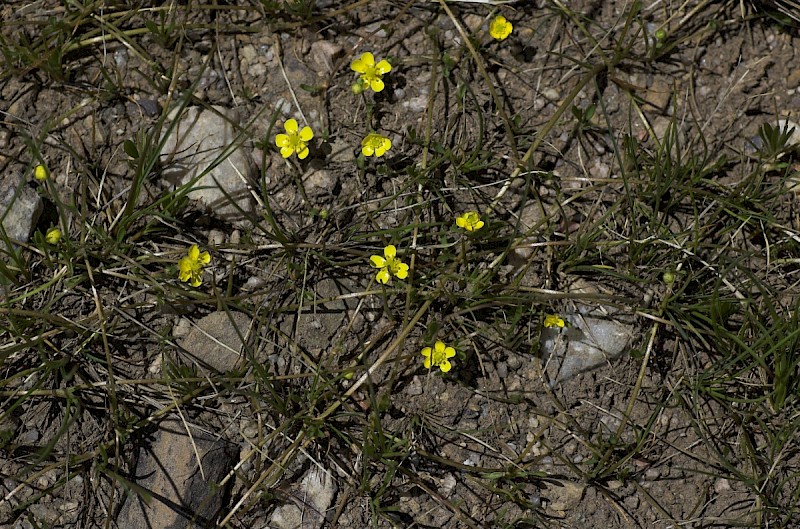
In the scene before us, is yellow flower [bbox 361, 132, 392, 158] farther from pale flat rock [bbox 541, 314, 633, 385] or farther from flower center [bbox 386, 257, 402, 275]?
pale flat rock [bbox 541, 314, 633, 385]

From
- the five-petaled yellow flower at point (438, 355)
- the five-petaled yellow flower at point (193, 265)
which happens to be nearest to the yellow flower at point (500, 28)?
the five-petaled yellow flower at point (438, 355)

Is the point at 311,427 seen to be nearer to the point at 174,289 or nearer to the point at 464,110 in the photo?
the point at 174,289

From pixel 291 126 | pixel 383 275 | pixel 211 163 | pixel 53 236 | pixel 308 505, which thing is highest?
pixel 291 126

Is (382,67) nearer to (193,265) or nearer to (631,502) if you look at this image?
(193,265)

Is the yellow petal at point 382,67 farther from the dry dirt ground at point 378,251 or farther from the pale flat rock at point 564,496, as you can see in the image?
the pale flat rock at point 564,496

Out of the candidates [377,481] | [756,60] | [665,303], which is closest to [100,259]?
[377,481]

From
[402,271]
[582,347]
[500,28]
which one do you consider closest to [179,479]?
[402,271]

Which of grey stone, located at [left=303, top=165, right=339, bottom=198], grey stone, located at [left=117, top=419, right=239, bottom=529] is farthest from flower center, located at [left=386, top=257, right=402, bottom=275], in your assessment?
grey stone, located at [left=117, top=419, right=239, bottom=529]
